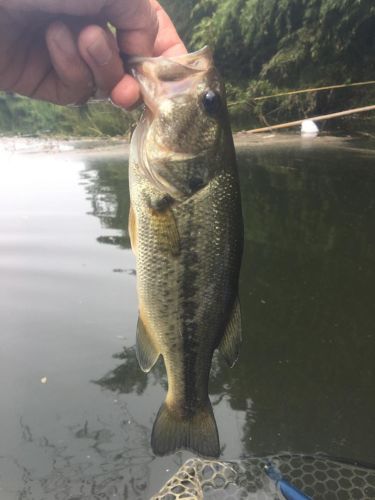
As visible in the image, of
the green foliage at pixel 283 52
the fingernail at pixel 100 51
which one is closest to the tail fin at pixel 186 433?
the fingernail at pixel 100 51

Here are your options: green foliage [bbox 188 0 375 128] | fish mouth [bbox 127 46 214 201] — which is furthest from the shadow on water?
green foliage [bbox 188 0 375 128]

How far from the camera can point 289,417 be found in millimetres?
3363

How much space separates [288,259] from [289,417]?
2794 mm

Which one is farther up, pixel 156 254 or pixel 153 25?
pixel 153 25

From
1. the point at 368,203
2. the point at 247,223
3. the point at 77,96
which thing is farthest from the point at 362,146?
the point at 77,96

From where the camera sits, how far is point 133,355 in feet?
13.2

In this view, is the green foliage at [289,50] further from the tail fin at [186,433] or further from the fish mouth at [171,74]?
the tail fin at [186,433]

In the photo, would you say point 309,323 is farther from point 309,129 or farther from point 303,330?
point 309,129

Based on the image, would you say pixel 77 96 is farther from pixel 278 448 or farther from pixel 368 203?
pixel 368 203

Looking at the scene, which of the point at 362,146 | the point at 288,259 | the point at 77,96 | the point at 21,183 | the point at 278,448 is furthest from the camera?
the point at 362,146

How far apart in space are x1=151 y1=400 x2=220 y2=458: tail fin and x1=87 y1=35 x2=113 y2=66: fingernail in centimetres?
156

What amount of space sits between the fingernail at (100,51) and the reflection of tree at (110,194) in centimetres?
446

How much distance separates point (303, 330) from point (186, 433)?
239 centimetres

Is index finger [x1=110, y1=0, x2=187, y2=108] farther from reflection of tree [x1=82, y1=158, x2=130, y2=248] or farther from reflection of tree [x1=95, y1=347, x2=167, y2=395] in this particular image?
reflection of tree [x1=82, y1=158, x2=130, y2=248]
